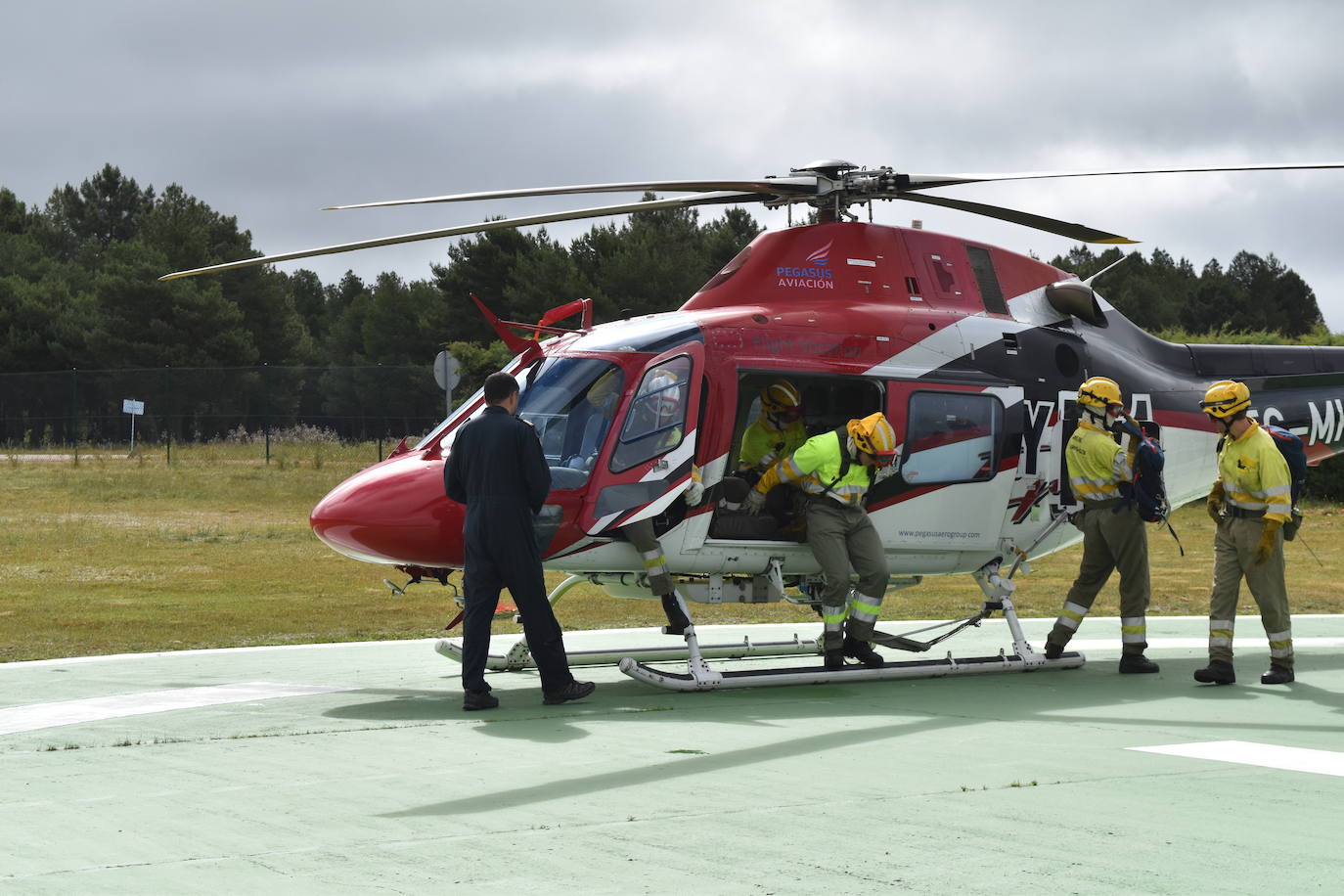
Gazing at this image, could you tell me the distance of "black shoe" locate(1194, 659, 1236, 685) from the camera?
9.66 m

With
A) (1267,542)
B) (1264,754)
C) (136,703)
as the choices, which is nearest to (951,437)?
(1267,542)

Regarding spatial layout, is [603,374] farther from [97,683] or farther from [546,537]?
[97,683]

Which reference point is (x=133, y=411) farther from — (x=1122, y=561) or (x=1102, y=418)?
(x=1122, y=561)

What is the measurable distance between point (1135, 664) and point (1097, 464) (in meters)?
1.43

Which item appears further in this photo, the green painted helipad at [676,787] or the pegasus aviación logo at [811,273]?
the pegasus aviación logo at [811,273]

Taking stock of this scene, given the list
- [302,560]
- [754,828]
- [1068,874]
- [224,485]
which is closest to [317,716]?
[754,828]

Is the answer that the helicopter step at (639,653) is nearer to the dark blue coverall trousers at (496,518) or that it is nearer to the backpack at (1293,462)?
the dark blue coverall trousers at (496,518)

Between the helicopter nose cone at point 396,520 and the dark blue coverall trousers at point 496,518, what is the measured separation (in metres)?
0.24

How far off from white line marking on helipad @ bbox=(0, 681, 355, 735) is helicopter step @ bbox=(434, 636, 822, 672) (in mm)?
966

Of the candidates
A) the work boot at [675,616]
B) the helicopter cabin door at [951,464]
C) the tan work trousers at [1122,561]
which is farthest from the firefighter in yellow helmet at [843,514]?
the tan work trousers at [1122,561]

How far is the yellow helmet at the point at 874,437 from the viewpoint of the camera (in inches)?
371

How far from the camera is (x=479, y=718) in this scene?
26.8 feet

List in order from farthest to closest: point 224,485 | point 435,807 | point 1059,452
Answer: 1. point 224,485
2. point 1059,452
3. point 435,807

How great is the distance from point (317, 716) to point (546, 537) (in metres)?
1.71
